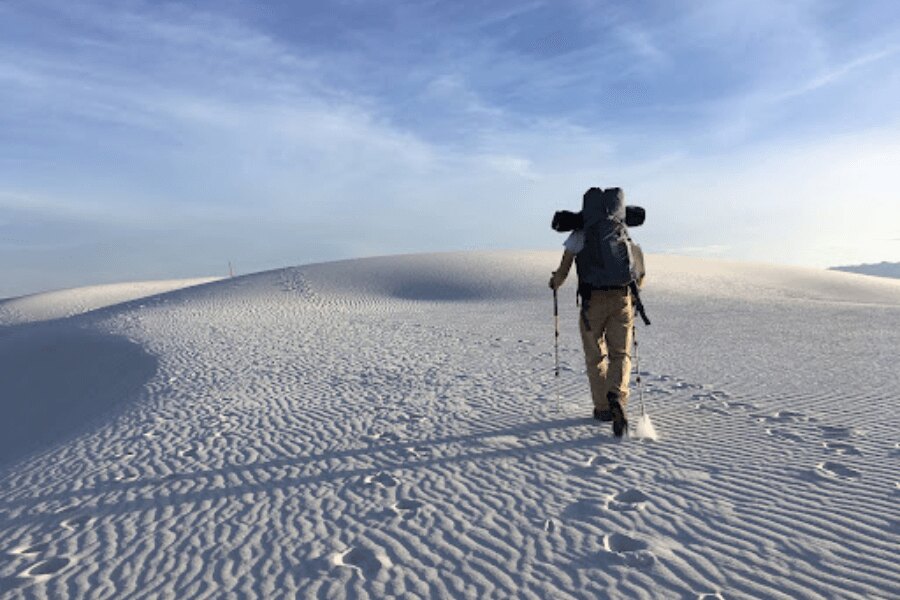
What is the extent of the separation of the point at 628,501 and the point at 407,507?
164 centimetres

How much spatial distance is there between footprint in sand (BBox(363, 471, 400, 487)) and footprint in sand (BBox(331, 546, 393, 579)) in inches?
39.8

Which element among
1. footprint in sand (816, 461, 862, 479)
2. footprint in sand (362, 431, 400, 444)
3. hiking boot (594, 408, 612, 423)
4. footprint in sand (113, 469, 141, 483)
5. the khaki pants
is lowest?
footprint in sand (113, 469, 141, 483)

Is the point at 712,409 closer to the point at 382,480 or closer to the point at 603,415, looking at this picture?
Result: the point at 603,415

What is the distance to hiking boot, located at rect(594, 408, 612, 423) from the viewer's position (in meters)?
5.97

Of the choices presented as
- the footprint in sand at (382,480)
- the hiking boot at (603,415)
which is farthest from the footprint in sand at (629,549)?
the hiking boot at (603,415)

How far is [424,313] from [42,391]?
32.9ft

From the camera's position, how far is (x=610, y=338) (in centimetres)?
564

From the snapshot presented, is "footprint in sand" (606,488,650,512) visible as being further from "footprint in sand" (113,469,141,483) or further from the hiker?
"footprint in sand" (113,469,141,483)

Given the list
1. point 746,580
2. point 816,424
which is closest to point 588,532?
point 746,580

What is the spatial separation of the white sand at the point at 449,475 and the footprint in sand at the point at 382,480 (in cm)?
2

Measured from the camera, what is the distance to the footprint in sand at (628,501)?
155 inches

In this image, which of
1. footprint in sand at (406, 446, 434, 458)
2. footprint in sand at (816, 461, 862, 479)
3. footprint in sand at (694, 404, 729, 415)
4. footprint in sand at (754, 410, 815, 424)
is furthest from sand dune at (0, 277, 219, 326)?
footprint in sand at (816, 461, 862, 479)

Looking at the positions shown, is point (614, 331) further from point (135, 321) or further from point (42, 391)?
point (135, 321)

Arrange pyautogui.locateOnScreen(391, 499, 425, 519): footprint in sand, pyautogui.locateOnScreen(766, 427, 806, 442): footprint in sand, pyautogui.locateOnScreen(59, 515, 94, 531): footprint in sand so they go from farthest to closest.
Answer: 1. pyautogui.locateOnScreen(766, 427, 806, 442): footprint in sand
2. pyautogui.locateOnScreen(59, 515, 94, 531): footprint in sand
3. pyautogui.locateOnScreen(391, 499, 425, 519): footprint in sand
